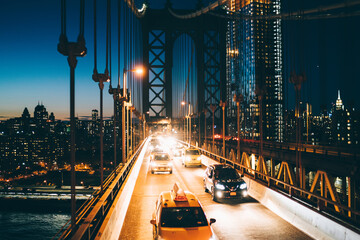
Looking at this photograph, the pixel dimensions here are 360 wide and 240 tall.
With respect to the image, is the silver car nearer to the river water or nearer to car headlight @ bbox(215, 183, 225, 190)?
car headlight @ bbox(215, 183, 225, 190)

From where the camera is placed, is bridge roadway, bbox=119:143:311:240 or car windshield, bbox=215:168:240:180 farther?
car windshield, bbox=215:168:240:180

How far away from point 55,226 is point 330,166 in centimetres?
6498

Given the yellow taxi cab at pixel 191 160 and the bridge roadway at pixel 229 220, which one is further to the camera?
the yellow taxi cab at pixel 191 160

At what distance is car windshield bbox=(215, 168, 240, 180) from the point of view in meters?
14.3

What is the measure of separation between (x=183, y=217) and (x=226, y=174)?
7.21 m

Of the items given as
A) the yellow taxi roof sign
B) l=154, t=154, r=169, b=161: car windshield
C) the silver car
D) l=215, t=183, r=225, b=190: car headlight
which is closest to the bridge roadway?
l=215, t=183, r=225, b=190: car headlight

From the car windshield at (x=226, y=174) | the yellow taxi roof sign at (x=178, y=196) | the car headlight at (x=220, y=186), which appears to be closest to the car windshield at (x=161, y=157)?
the car windshield at (x=226, y=174)

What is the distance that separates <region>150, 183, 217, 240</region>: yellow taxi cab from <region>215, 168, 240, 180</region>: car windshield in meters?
6.01

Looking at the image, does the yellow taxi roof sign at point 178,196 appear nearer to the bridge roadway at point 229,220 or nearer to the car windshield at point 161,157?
the bridge roadway at point 229,220

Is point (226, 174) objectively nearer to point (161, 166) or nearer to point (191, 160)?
point (161, 166)

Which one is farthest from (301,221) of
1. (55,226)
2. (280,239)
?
(55,226)

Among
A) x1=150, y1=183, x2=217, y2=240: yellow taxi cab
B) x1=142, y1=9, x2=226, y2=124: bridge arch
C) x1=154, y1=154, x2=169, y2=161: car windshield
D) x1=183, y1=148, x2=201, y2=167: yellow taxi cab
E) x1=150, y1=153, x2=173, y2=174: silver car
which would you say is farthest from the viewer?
x1=142, y1=9, x2=226, y2=124: bridge arch

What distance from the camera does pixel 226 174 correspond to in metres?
14.5

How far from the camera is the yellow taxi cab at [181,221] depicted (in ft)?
23.2
